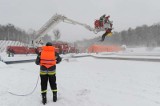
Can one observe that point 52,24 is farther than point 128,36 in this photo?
No

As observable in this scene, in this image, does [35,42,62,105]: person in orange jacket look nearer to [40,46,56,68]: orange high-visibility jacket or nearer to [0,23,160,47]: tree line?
[40,46,56,68]: orange high-visibility jacket

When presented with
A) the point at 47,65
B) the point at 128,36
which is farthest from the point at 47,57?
the point at 128,36

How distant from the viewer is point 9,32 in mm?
107500

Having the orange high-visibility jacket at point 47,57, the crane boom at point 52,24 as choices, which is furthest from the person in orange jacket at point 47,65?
the crane boom at point 52,24

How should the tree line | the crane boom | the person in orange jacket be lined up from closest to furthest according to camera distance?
1. the person in orange jacket
2. the crane boom
3. the tree line

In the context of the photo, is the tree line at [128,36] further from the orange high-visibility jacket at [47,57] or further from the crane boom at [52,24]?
the orange high-visibility jacket at [47,57]

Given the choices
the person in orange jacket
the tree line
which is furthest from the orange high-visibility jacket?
the tree line

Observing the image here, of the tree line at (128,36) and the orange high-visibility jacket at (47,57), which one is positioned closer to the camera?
the orange high-visibility jacket at (47,57)

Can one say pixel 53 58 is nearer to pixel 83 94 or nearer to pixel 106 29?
pixel 83 94

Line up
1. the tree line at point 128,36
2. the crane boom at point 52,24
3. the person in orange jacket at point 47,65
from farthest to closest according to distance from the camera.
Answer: the tree line at point 128,36, the crane boom at point 52,24, the person in orange jacket at point 47,65

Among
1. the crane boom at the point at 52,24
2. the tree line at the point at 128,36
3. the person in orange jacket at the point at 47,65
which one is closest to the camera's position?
the person in orange jacket at the point at 47,65

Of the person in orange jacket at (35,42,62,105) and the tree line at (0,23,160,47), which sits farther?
the tree line at (0,23,160,47)

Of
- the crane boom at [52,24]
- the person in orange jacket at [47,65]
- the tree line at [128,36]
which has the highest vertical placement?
the tree line at [128,36]

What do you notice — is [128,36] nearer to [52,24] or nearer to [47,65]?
[52,24]
